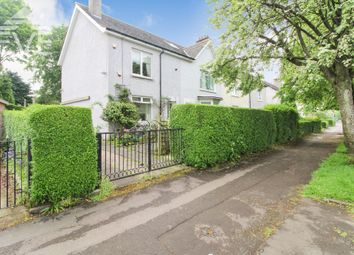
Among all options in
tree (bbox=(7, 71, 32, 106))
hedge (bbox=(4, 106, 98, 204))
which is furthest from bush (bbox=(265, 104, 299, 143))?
tree (bbox=(7, 71, 32, 106))

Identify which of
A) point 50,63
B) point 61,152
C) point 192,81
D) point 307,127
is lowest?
point 61,152

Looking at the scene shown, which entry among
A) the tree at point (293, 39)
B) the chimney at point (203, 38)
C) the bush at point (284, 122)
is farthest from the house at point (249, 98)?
the tree at point (293, 39)

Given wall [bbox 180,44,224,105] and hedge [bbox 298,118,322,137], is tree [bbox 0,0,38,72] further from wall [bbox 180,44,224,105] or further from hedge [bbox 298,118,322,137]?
hedge [bbox 298,118,322,137]

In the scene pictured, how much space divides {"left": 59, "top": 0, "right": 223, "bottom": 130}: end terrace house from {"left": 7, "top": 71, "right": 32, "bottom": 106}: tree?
19.4m

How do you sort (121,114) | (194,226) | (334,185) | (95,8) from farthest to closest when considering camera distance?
(95,8) < (121,114) < (334,185) < (194,226)

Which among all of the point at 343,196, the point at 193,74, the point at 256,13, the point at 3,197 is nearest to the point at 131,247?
the point at 3,197

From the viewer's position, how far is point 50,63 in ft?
81.1

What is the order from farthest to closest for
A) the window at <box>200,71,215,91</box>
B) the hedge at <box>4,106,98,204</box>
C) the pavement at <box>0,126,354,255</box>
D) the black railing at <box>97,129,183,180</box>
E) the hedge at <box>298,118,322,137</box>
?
the window at <box>200,71,215,91</box> < the hedge at <box>298,118,322,137</box> < the black railing at <box>97,129,183,180</box> < the hedge at <box>4,106,98,204</box> < the pavement at <box>0,126,354,255</box>

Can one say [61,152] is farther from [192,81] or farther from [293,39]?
[192,81]

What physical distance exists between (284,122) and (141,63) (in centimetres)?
1031

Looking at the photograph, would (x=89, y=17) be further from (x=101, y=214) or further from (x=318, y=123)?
(x=318, y=123)

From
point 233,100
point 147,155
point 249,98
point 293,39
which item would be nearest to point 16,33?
point 233,100

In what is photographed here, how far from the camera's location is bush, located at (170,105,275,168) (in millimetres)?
7117

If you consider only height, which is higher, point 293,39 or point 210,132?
point 293,39
